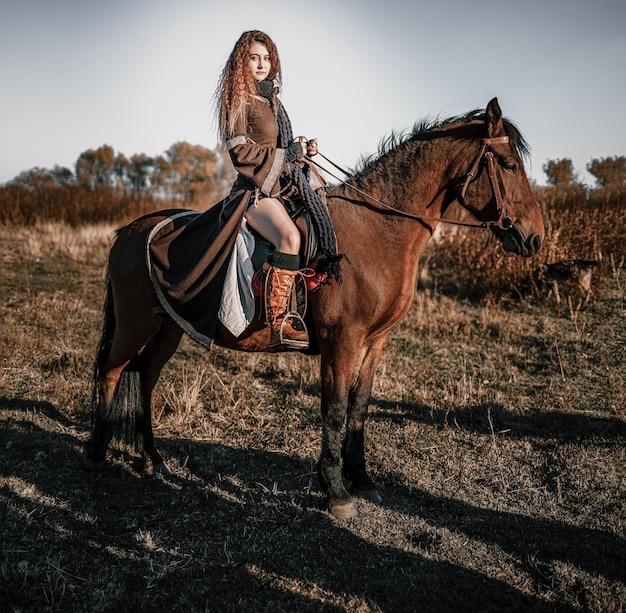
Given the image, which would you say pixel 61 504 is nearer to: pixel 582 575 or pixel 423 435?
pixel 423 435

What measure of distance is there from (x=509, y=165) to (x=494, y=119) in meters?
0.32

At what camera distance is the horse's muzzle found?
3.48 m

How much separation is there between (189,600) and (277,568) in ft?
1.78

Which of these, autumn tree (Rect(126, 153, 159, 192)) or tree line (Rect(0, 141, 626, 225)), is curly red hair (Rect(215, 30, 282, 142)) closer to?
tree line (Rect(0, 141, 626, 225))

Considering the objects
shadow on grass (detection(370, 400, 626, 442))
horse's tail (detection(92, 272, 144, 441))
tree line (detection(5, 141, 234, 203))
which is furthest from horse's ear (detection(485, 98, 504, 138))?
tree line (detection(5, 141, 234, 203))

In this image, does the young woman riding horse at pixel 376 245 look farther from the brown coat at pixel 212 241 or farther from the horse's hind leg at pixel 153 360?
the horse's hind leg at pixel 153 360

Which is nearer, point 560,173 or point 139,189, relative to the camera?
point 560,173

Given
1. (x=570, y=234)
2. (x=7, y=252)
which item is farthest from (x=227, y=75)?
(x=7, y=252)

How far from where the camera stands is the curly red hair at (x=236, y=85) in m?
3.49

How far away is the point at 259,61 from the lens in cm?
367

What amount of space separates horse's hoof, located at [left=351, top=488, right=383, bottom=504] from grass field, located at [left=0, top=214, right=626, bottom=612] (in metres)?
0.06

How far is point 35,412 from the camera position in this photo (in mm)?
4996

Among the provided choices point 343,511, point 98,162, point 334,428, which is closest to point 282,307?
point 334,428

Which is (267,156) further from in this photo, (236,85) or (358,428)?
(358,428)
